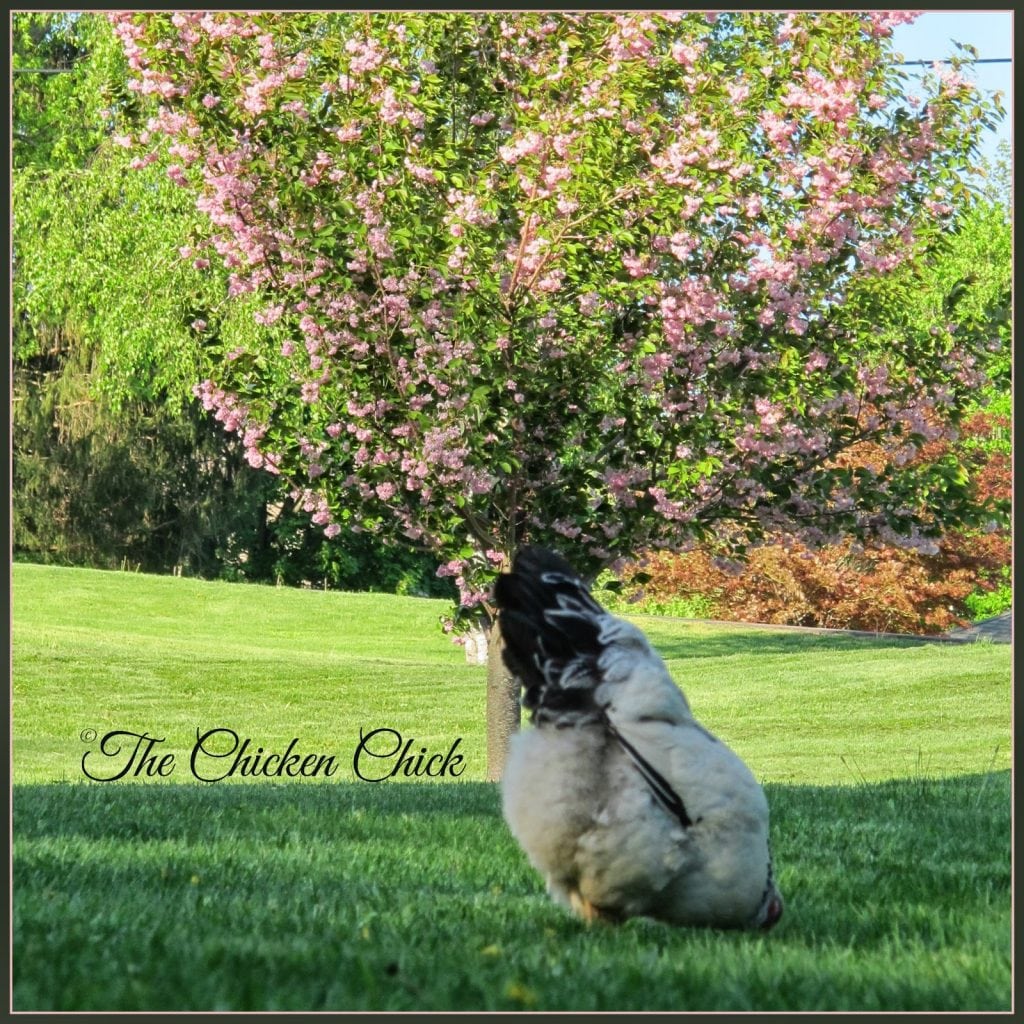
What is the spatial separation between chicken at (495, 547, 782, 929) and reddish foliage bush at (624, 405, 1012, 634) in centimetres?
1434

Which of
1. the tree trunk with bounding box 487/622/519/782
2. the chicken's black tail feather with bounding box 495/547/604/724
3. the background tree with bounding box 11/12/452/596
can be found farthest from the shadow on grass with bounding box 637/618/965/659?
the chicken's black tail feather with bounding box 495/547/604/724

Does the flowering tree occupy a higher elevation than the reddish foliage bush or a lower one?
higher

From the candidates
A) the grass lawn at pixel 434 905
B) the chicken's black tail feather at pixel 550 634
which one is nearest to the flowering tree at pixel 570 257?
the grass lawn at pixel 434 905

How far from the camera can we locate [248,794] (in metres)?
8.95

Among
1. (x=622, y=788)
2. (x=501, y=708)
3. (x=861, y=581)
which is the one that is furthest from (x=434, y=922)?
(x=861, y=581)

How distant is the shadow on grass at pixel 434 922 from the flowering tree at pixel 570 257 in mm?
2293

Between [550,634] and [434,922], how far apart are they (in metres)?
0.96

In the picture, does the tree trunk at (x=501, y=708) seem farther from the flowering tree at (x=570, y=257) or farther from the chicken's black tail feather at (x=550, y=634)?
the chicken's black tail feather at (x=550, y=634)

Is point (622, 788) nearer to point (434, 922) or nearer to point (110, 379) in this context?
point (434, 922)

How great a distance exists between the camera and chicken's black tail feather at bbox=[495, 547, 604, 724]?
398 cm

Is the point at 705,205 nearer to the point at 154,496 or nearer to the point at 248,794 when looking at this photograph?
the point at 248,794

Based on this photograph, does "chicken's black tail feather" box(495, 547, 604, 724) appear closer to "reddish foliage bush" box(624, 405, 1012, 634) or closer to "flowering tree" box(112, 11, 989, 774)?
→ "flowering tree" box(112, 11, 989, 774)

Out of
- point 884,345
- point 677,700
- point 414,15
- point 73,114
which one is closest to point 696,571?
point 73,114

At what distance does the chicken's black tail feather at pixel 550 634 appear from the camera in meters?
3.98
